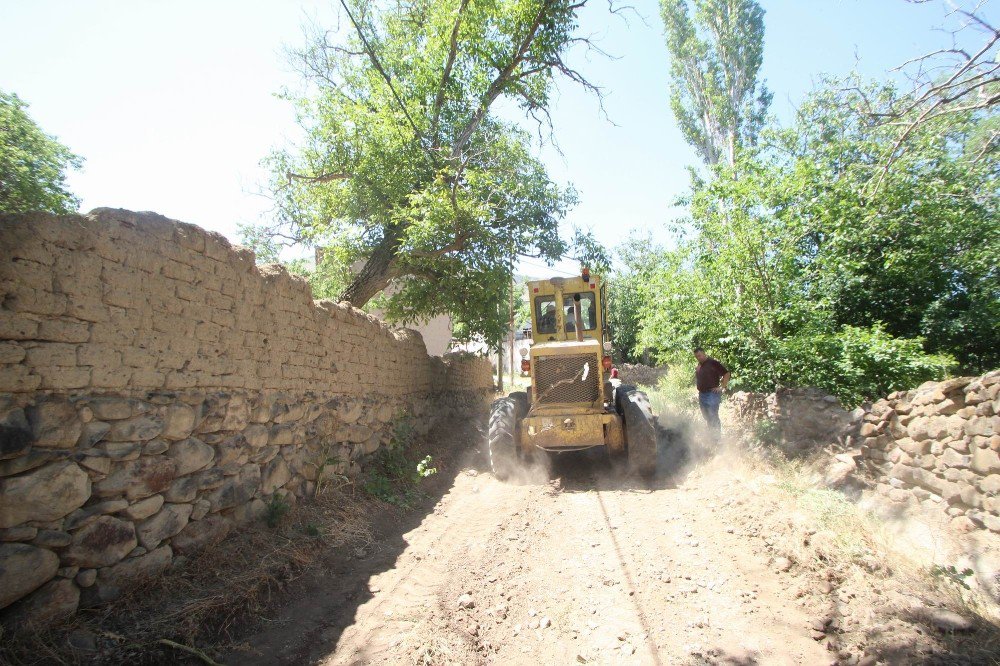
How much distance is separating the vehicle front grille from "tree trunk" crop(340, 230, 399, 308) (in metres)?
4.18

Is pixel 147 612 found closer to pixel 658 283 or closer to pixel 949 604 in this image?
pixel 949 604

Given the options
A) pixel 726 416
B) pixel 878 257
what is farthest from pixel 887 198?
pixel 726 416

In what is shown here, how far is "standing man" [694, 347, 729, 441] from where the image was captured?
820cm

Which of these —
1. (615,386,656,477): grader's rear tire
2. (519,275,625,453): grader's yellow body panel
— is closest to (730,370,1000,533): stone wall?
(615,386,656,477): grader's rear tire

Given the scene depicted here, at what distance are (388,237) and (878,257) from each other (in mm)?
8201

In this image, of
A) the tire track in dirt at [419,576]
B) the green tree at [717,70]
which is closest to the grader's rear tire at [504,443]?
the tire track in dirt at [419,576]

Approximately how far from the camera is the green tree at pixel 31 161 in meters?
9.25

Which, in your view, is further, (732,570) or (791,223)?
(791,223)

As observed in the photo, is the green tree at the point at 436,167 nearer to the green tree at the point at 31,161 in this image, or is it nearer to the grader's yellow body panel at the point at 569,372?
the grader's yellow body panel at the point at 569,372

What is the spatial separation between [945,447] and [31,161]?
15.4 metres

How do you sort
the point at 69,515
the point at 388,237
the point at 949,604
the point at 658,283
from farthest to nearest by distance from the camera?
the point at 388,237 < the point at 658,283 < the point at 949,604 < the point at 69,515

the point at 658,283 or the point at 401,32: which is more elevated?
the point at 401,32

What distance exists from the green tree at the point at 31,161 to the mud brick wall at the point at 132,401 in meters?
6.74

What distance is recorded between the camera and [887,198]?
7223 millimetres
